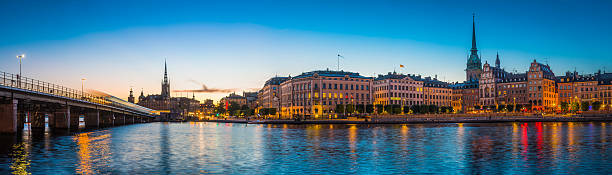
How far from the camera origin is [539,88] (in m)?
187

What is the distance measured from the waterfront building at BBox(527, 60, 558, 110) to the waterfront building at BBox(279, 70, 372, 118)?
67260 millimetres

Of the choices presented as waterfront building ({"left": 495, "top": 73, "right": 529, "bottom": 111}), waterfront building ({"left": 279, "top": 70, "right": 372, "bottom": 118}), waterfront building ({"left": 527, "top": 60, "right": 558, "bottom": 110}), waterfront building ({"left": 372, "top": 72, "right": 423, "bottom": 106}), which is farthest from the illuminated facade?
waterfront building ({"left": 279, "top": 70, "right": 372, "bottom": 118})

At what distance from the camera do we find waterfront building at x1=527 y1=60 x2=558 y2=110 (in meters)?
186

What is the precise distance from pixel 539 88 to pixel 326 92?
8608 centimetres

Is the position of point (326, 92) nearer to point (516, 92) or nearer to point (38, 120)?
point (516, 92)

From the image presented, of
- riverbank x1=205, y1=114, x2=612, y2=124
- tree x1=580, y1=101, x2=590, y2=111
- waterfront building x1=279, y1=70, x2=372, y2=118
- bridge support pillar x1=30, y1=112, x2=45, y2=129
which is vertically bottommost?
riverbank x1=205, y1=114, x2=612, y2=124

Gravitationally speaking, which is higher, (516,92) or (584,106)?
(516,92)

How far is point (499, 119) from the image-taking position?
428 ft

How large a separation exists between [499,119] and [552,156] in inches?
3943

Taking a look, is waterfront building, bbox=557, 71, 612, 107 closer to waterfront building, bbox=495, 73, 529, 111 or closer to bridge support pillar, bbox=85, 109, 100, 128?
waterfront building, bbox=495, 73, 529, 111

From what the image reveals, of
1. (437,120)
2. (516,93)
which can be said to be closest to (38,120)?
(437,120)

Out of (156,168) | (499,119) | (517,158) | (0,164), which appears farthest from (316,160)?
(499,119)

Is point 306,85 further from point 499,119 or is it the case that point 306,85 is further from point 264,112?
point 499,119

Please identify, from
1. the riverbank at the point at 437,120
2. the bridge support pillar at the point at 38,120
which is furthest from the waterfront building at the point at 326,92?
the bridge support pillar at the point at 38,120
